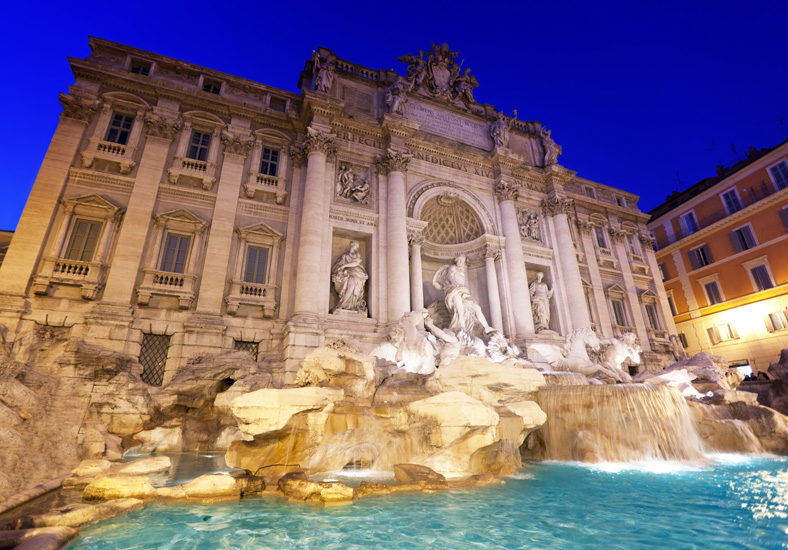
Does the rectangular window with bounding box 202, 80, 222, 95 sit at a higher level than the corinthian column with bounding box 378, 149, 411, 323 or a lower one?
higher

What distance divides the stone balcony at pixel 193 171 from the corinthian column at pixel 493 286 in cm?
1174

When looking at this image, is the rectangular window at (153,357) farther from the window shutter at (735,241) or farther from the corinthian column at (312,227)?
the window shutter at (735,241)

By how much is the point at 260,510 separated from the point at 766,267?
29109mm

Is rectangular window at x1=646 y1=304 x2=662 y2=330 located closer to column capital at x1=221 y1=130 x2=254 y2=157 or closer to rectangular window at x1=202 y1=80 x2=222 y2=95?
column capital at x1=221 y1=130 x2=254 y2=157

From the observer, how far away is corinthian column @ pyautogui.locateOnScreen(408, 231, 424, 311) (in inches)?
582

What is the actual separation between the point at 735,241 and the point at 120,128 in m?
32.7

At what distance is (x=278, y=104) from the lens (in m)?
16.8

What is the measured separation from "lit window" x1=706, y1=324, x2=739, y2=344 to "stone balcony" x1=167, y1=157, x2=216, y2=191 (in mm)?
29391

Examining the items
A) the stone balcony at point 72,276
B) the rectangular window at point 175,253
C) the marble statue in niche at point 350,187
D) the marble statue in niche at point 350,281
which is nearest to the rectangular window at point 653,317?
the marble statue in niche at point 350,281

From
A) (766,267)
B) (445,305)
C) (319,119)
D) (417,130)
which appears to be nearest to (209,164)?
(319,119)

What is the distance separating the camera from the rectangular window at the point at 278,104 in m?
16.7

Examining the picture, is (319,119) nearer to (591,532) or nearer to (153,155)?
(153,155)

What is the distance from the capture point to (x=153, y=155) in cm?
1386

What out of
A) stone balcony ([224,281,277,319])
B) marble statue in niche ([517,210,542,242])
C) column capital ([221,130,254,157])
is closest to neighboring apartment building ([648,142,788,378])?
marble statue in niche ([517,210,542,242])
